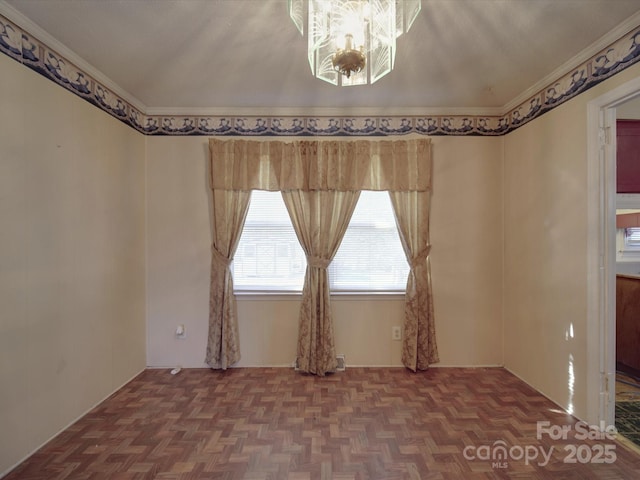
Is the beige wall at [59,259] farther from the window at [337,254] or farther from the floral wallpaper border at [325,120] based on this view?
the window at [337,254]

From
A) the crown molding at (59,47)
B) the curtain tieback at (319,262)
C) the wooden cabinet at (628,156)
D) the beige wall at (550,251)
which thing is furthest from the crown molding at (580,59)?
the crown molding at (59,47)

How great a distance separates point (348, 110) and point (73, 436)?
346 cm

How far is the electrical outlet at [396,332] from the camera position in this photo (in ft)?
9.46

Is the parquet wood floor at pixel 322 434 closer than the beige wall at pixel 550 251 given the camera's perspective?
Yes

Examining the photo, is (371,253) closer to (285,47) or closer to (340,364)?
(340,364)

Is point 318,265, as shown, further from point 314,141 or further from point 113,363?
point 113,363

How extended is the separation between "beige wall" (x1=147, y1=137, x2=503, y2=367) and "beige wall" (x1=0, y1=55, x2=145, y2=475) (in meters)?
0.28

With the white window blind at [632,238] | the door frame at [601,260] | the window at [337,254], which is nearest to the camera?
the door frame at [601,260]

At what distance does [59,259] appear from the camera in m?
1.95

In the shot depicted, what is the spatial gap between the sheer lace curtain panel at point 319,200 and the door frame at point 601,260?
1.17 m

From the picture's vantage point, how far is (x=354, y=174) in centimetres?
281

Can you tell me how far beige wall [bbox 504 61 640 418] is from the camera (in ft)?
6.70

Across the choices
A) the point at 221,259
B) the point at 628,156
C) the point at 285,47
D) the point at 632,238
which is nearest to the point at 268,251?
the point at 221,259

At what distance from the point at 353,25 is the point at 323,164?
5.30 ft
